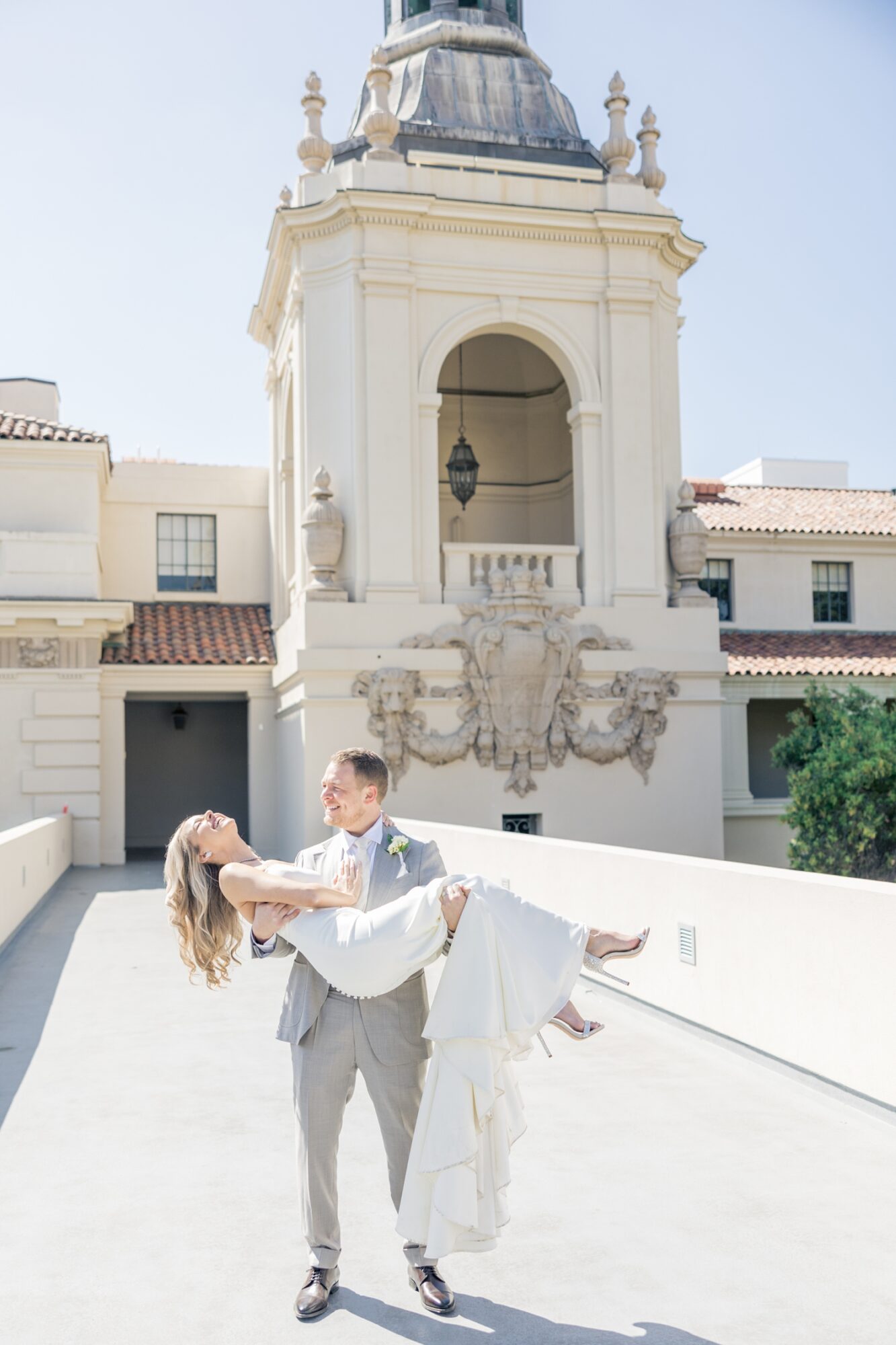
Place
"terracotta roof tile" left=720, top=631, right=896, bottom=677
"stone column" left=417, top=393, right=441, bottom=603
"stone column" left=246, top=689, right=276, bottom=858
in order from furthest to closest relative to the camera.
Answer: "terracotta roof tile" left=720, top=631, right=896, bottom=677, "stone column" left=246, top=689, right=276, bottom=858, "stone column" left=417, top=393, right=441, bottom=603

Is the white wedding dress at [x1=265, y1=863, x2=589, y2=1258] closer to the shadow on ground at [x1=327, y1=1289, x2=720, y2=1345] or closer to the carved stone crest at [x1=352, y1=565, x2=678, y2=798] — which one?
the shadow on ground at [x1=327, y1=1289, x2=720, y2=1345]

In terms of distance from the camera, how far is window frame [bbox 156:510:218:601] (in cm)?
2486

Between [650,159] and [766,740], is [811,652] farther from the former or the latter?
[650,159]

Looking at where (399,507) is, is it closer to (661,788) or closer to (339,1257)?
(661,788)

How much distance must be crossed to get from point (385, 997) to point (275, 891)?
1.92 ft

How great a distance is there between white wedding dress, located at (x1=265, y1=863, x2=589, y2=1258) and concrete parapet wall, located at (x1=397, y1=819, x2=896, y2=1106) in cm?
309

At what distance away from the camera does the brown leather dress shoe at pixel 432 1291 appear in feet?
13.8

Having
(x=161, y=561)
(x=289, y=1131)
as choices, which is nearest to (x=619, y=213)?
(x=161, y=561)

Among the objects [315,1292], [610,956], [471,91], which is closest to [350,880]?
[610,956]

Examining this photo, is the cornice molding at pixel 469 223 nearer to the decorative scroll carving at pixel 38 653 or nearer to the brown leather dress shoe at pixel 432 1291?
the decorative scroll carving at pixel 38 653

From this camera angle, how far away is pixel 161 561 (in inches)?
981

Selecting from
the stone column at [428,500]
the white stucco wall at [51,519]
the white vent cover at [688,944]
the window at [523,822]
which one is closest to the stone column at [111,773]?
the white stucco wall at [51,519]

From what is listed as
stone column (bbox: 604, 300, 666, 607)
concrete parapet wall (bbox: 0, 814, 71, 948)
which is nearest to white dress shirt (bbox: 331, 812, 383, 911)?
concrete parapet wall (bbox: 0, 814, 71, 948)

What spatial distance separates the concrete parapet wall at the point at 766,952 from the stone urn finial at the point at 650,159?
14.2 metres
